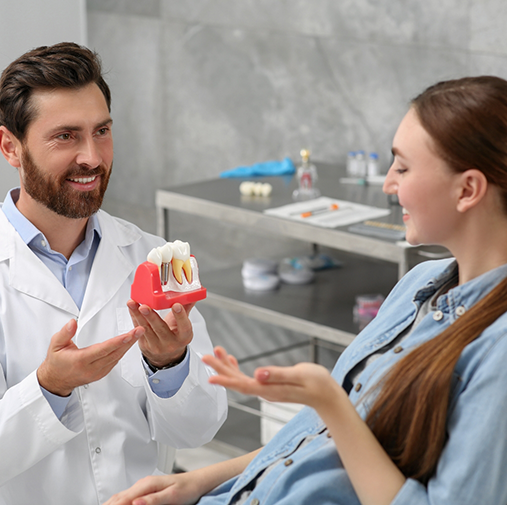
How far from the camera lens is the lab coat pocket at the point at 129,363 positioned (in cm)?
161

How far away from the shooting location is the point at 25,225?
1622 mm

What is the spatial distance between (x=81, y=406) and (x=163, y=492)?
306 millimetres

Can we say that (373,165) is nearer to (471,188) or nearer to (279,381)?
(471,188)

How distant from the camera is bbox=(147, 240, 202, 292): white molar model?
1.49 m

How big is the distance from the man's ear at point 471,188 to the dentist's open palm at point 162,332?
56cm

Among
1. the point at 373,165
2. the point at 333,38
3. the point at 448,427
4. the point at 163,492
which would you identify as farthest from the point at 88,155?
the point at 333,38

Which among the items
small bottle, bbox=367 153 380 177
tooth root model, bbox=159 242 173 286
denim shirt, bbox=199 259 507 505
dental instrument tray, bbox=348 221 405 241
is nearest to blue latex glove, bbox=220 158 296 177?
small bottle, bbox=367 153 380 177

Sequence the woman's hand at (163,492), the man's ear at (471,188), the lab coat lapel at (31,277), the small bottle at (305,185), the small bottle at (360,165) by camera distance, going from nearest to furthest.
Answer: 1. the man's ear at (471,188)
2. the woman's hand at (163,492)
3. the lab coat lapel at (31,277)
4. the small bottle at (305,185)
5. the small bottle at (360,165)

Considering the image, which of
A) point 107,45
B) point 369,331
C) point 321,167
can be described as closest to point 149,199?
point 107,45

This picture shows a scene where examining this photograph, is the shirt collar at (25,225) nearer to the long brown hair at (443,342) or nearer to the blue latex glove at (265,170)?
the long brown hair at (443,342)

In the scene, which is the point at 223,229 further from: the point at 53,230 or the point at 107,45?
the point at 53,230

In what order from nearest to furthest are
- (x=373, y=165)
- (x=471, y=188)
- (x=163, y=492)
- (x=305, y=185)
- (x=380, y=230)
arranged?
(x=471, y=188) → (x=163, y=492) → (x=380, y=230) → (x=305, y=185) → (x=373, y=165)

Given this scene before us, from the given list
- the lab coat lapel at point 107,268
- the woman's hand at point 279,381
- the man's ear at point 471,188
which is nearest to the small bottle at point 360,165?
the lab coat lapel at point 107,268

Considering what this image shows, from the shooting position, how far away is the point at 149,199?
4.20m
